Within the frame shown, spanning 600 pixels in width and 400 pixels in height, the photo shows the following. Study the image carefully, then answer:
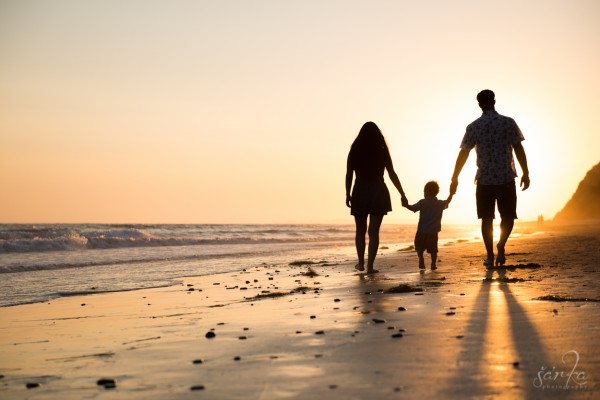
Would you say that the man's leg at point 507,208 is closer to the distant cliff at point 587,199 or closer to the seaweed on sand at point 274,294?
the seaweed on sand at point 274,294

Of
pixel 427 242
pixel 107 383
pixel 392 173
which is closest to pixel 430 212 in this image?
pixel 427 242

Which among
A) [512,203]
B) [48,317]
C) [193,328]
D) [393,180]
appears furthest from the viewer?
[393,180]

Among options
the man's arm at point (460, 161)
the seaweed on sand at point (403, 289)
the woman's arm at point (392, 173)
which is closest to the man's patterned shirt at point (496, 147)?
the man's arm at point (460, 161)

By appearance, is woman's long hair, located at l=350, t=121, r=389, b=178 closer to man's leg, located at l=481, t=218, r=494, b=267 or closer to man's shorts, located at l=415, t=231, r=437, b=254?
man's shorts, located at l=415, t=231, r=437, b=254

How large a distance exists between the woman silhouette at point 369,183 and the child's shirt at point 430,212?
95cm

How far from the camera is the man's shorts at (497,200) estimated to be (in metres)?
9.38

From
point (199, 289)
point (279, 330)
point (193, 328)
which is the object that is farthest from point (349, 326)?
point (199, 289)

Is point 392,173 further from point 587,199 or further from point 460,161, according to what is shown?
point 587,199

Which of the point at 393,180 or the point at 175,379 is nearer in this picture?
the point at 175,379

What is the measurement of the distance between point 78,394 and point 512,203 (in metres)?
7.51

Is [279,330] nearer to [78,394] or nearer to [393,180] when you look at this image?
[78,394]

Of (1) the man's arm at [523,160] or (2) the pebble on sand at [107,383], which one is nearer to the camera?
(2) the pebble on sand at [107,383]

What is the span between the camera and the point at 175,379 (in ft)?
11.6

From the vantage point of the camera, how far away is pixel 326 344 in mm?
4273
